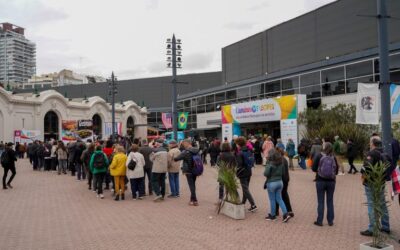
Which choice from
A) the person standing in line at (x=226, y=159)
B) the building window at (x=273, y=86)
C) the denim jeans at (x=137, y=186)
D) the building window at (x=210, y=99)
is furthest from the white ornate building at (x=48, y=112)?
the person standing in line at (x=226, y=159)

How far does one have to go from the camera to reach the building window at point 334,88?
27469mm

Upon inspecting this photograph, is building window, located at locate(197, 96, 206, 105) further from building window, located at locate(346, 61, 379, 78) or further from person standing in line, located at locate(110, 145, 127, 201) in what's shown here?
person standing in line, located at locate(110, 145, 127, 201)

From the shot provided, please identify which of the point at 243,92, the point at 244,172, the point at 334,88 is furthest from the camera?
the point at 243,92

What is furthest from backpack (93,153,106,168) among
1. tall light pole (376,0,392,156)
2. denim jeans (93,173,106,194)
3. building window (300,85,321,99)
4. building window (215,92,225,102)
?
building window (215,92,225,102)

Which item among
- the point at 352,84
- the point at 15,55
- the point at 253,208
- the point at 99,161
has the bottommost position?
the point at 253,208

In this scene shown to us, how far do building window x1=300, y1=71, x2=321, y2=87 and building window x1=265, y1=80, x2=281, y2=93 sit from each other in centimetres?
286

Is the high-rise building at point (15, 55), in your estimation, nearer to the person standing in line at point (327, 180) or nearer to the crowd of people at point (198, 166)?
the crowd of people at point (198, 166)

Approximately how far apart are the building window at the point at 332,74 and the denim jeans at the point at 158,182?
2044 cm

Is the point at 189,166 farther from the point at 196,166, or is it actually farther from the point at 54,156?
the point at 54,156

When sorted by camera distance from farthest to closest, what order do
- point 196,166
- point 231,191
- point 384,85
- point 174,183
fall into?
point 174,183
point 196,166
point 231,191
point 384,85

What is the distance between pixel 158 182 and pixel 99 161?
2047 millimetres

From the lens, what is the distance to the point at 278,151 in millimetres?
8492

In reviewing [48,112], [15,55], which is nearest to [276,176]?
[48,112]

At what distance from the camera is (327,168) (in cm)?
759
